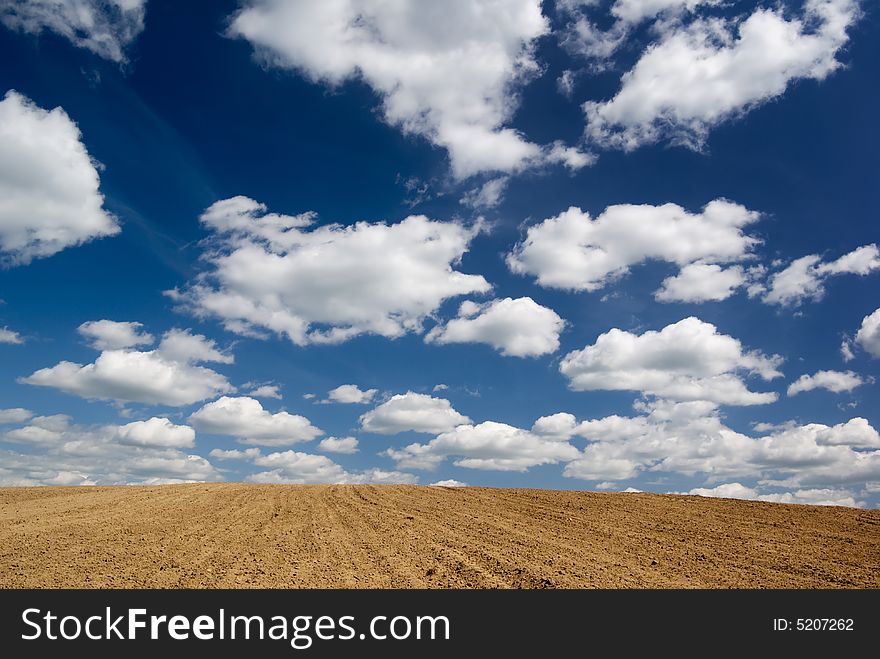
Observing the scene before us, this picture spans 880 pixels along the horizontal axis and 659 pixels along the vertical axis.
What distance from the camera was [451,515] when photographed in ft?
80.5

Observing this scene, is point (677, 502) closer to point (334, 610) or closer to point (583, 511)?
point (583, 511)

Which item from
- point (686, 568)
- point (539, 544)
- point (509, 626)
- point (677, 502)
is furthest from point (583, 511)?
point (509, 626)

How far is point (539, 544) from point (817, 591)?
7.42m

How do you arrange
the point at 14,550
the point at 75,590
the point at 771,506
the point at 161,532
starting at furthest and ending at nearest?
the point at 771,506 < the point at 161,532 < the point at 14,550 < the point at 75,590

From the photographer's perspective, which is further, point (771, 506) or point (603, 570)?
point (771, 506)

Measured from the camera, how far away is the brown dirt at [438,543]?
46.9ft

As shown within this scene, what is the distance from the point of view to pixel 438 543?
60.2 ft

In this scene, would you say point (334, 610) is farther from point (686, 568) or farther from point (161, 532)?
point (161, 532)

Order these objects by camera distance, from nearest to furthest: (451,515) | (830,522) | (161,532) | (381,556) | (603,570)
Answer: (603,570) < (381,556) < (161,532) < (830,522) < (451,515)

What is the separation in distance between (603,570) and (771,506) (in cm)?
1540

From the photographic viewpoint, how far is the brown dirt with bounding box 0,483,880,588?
14281 millimetres

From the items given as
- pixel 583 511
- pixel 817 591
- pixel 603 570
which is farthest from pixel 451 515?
pixel 817 591

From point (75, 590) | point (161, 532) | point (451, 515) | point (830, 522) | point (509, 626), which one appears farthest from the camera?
point (451, 515)

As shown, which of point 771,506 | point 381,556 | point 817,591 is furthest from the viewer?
point 771,506
